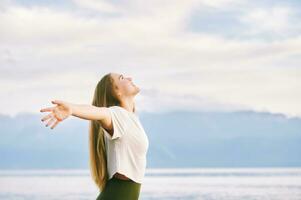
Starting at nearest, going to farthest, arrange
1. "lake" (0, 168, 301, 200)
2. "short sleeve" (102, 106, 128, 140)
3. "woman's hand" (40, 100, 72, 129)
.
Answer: "woman's hand" (40, 100, 72, 129) < "short sleeve" (102, 106, 128, 140) < "lake" (0, 168, 301, 200)

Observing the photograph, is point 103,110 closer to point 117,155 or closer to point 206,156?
point 117,155

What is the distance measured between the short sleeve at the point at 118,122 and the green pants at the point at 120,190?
0.79ft

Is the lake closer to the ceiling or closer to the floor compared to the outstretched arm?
closer to the floor

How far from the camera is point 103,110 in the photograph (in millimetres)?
3660

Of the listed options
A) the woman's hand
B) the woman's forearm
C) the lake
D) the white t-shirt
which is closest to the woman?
the white t-shirt

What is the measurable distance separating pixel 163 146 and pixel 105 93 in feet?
429

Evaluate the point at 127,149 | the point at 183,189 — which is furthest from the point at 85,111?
the point at 183,189

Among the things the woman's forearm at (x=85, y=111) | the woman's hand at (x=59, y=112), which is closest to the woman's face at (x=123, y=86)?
the woman's forearm at (x=85, y=111)

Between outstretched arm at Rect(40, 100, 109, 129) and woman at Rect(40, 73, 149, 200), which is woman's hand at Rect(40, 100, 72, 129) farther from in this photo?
woman at Rect(40, 73, 149, 200)

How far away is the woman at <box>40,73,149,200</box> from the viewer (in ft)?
12.6

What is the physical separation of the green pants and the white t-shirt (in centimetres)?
3

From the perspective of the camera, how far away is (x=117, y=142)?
3.89 metres


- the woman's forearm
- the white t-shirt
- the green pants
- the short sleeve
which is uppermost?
the woman's forearm

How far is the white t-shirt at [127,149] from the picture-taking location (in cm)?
388
